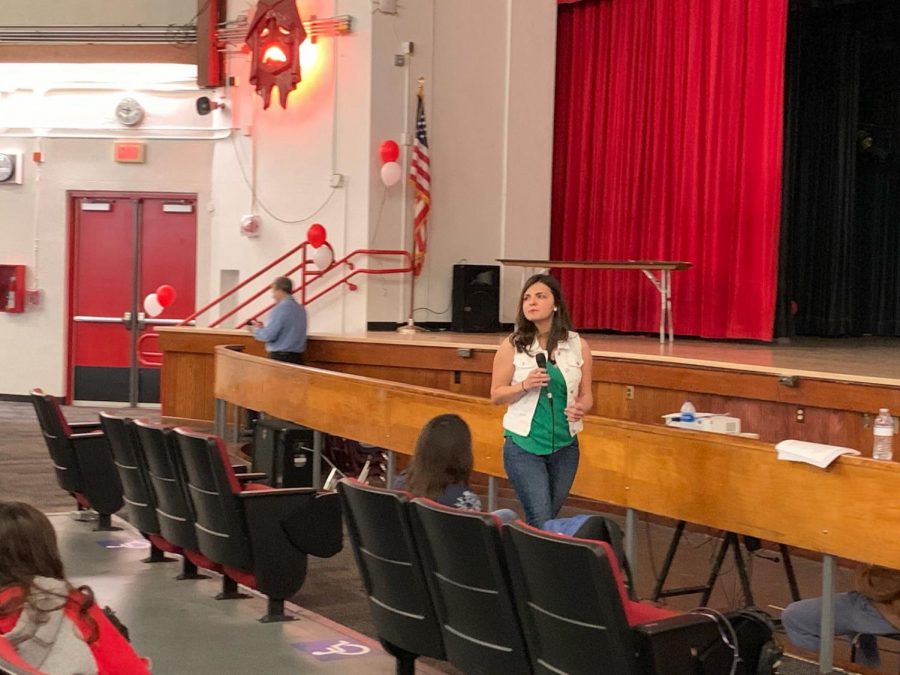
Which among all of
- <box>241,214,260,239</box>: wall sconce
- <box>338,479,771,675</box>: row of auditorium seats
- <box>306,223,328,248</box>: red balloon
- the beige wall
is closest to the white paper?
<box>338,479,771,675</box>: row of auditorium seats

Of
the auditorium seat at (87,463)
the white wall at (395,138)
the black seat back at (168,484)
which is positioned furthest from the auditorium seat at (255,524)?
the white wall at (395,138)

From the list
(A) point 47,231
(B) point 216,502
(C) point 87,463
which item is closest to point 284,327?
(C) point 87,463

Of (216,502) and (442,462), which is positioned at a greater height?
(442,462)

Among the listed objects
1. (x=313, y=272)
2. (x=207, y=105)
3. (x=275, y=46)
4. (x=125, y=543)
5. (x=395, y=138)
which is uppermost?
(x=275, y=46)

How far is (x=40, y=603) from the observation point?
3182 mm

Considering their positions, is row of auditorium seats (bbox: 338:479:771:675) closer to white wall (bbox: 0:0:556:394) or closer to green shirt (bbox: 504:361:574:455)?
green shirt (bbox: 504:361:574:455)

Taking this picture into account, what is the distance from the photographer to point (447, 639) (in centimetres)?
423

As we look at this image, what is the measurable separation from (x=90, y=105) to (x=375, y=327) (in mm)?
5157

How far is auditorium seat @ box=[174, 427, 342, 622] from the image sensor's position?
5621 mm

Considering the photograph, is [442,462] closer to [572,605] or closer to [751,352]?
[572,605]

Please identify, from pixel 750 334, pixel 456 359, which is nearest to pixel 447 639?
pixel 456 359

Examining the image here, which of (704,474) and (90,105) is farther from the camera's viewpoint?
(90,105)

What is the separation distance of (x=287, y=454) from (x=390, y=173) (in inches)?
176

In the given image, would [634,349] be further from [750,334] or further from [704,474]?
[704,474]
